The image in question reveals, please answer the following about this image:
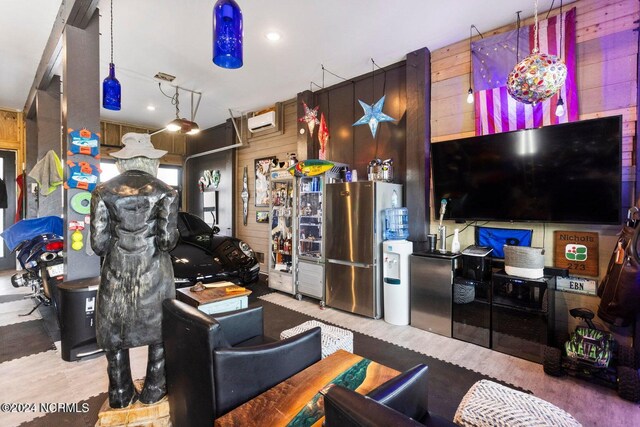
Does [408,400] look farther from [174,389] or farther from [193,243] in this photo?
[193,243]

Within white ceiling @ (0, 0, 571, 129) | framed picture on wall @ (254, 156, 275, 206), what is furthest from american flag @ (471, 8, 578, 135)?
framed picture on wall @ (254, 156, 275, 206)

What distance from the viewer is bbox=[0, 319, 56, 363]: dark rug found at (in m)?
3.13

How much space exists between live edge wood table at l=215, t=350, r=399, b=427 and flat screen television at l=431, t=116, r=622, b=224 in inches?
105

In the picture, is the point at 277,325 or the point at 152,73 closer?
the point at 277,325

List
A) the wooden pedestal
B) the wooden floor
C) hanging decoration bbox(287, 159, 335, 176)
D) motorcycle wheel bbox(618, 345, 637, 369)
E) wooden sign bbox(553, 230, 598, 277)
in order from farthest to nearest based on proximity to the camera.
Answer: hanging decoration bbox(287, 159, 335, 176) → wooden sign bbox(553, 230, 598, 277) → motorcycle wheel bbox(618, 345, 637, 369) → the wooden floor → the wooden pedestal

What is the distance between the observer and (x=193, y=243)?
5.53 meters

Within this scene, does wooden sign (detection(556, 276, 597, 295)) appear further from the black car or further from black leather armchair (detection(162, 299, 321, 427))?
the black car

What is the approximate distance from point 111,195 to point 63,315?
5.86 ft

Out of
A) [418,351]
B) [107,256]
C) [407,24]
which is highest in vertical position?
[407,24]

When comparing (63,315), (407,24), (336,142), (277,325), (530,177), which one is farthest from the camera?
(336,142)

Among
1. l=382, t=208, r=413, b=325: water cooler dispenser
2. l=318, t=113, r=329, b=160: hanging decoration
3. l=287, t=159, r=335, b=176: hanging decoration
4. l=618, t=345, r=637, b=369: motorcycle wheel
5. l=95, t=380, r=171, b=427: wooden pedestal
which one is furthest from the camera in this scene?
l=318, t=113, r=329, b=160: hanging decoration

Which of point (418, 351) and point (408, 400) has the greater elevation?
point (408, 400)

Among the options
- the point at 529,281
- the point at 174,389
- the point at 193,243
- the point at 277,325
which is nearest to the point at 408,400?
the point at 174,389

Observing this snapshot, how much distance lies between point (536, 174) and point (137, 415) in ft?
13.1
